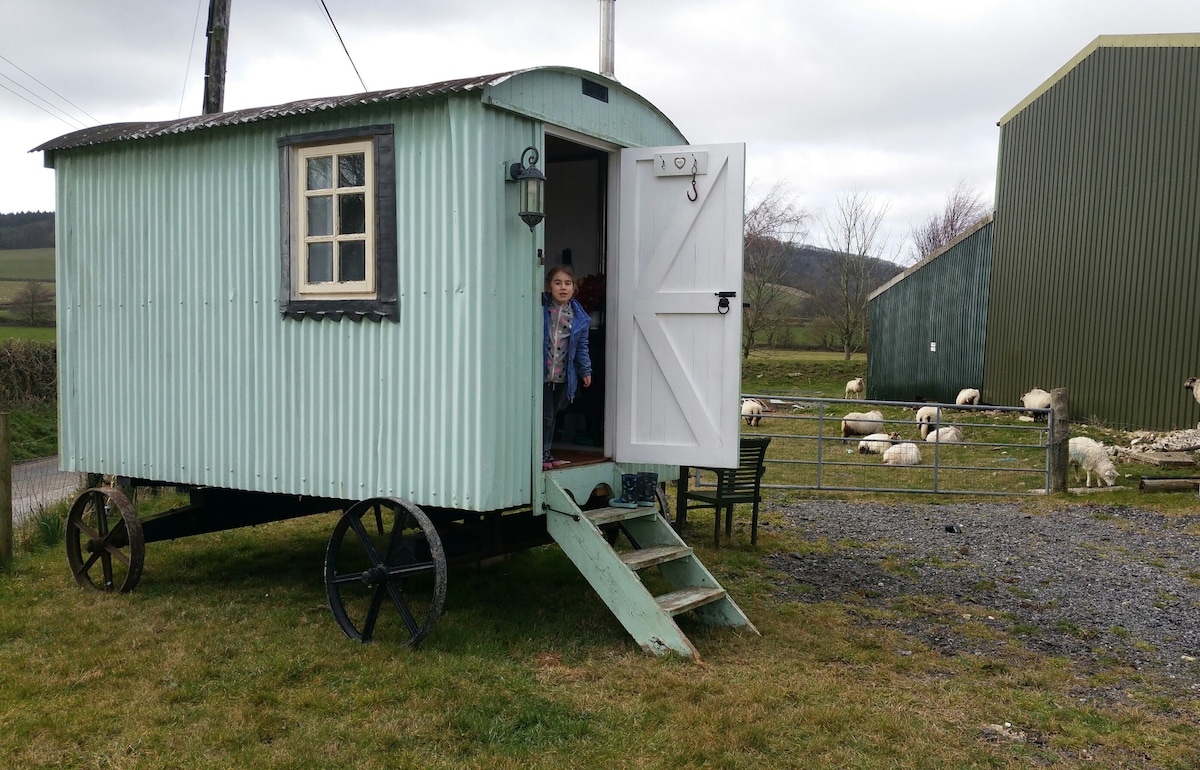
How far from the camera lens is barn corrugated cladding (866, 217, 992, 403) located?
20.8 m

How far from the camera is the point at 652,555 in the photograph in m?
5.83

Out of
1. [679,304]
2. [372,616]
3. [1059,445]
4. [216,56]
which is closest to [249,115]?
[679,304]

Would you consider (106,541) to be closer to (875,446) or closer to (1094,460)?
(1094,460)

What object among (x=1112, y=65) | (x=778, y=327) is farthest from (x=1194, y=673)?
(x=778, y=327)

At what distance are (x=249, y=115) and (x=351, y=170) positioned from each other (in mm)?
901

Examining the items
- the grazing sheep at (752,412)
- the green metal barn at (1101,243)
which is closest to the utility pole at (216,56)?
the grazing sheep at (752,412)

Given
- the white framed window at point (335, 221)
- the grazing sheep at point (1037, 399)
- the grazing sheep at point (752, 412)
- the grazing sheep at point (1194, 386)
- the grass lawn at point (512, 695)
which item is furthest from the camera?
the grazing sheep at point (752, 412)

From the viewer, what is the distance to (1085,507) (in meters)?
10.8

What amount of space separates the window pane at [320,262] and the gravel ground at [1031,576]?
3.92m

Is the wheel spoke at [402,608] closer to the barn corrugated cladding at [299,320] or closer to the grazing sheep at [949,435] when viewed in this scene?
the barn corrugated cladding at [299,320]

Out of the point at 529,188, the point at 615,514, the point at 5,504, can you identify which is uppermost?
the point at 529,188

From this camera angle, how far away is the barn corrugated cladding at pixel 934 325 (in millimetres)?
20781

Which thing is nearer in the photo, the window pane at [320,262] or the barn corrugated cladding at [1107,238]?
the window pane at [320,262]

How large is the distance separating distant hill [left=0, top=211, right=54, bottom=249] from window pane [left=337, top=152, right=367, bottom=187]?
96.7 ft
